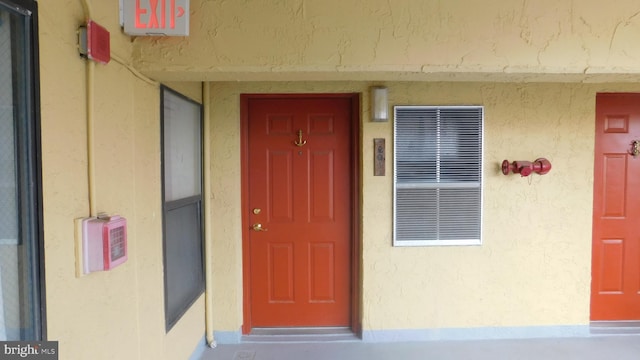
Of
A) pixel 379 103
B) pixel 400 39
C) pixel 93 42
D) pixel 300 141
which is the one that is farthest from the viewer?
pixel 300 141

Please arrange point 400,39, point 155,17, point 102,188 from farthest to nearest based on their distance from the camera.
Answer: point 400,39 < point 155,17 < point 102,188

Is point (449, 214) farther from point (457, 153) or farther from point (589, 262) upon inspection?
point (589, 262)

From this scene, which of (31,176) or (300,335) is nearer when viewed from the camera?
(31,176)

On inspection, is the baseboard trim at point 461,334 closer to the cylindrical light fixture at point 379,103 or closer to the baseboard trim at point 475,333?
the baseboard trim at point 475,333

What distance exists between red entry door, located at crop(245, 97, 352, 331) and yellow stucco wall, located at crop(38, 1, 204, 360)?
988mm

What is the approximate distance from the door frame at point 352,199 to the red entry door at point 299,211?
3 cm

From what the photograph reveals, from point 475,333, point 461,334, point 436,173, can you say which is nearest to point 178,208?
point 436,173

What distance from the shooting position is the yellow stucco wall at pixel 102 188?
1.35 metres

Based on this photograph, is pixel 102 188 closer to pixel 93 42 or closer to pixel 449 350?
pixel 93 42

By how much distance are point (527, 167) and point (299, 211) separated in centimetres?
186

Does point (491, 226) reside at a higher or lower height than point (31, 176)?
lower

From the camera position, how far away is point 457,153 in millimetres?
2928

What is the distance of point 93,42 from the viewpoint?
1.50 metres

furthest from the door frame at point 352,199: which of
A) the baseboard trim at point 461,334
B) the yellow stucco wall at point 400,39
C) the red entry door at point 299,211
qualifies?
the yellow stucco wall at point 400,39
